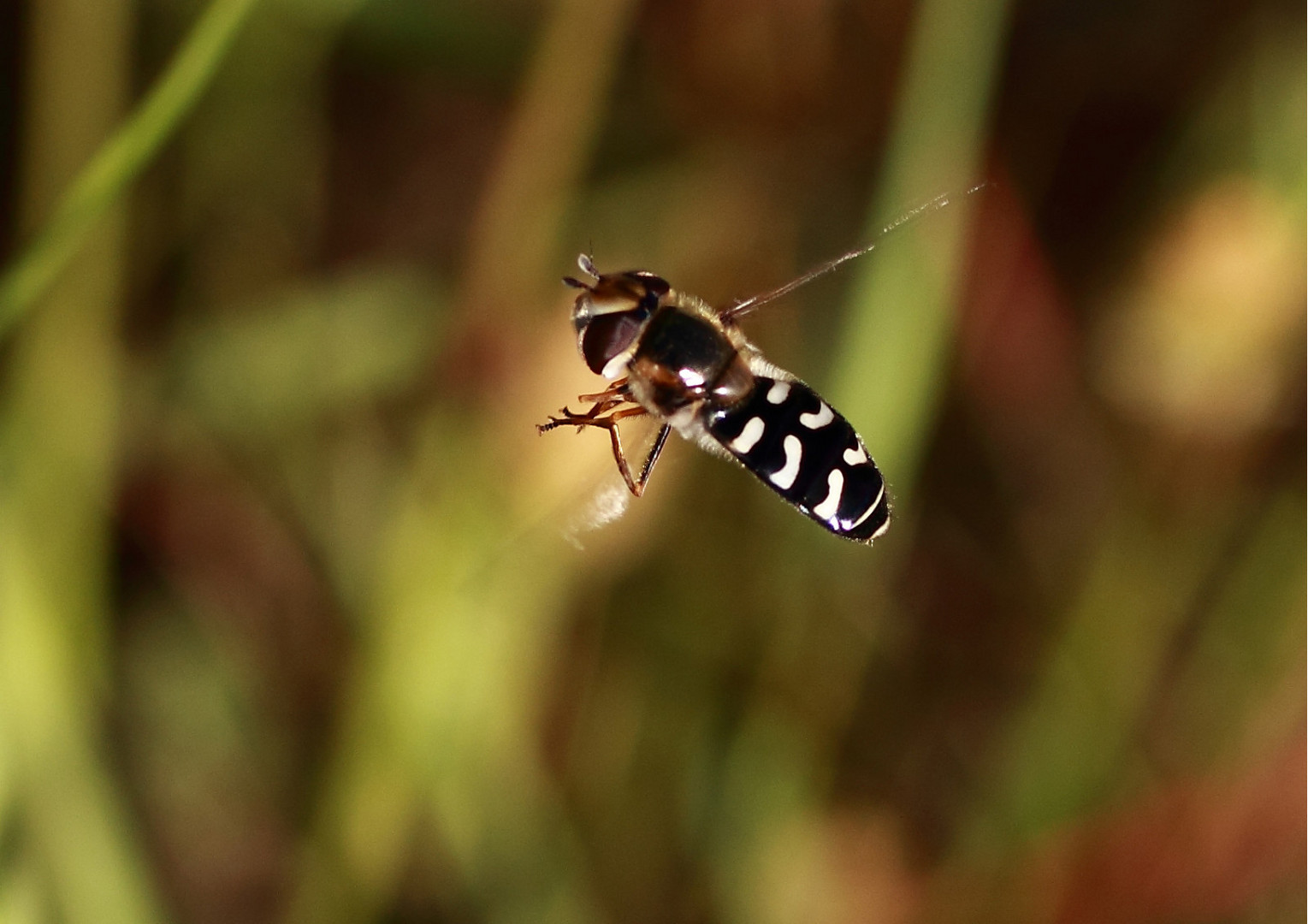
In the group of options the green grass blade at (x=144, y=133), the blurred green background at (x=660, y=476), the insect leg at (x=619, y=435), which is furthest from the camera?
the blurred green background at (x=660, y=476)

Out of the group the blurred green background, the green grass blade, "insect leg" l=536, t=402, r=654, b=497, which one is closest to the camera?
the green grass blade

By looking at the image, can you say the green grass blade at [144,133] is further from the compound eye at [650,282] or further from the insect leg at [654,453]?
the insect leg at [654,453]

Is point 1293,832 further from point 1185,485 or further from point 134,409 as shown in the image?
point 134,409

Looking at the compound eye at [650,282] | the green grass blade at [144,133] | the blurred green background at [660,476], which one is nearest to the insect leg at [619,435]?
the compound eye at [650,282]

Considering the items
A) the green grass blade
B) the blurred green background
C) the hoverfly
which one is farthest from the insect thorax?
the green grass blade

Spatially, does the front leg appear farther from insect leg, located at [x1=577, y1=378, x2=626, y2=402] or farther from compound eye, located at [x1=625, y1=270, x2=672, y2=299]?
compound eye, located at [x1=625, y1=270, x2=672, y2=299]

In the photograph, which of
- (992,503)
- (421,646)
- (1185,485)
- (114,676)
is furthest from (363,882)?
(1185,485)
